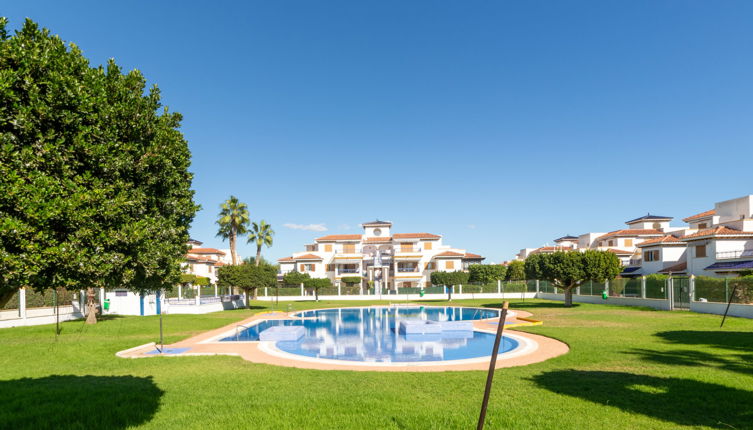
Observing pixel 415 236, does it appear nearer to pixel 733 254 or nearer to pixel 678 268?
pixel 678 268

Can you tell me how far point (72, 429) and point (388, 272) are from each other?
6312 cm

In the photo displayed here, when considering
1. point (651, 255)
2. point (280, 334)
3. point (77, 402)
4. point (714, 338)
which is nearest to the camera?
point (77, 402)

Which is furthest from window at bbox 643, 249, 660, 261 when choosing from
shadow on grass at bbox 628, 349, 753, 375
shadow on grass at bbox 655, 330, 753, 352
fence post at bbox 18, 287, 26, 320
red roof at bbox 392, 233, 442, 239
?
fence post at bbox 18, 287, 26, 320

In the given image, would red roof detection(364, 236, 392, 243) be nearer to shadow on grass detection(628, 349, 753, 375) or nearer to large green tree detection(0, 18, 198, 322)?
shadow on grass detection(628, 349, 753, 375)

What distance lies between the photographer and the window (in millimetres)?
50175

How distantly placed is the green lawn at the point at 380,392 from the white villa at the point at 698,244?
29092mm

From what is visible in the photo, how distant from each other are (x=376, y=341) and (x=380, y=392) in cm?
1240

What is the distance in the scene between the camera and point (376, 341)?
22016 millimetres

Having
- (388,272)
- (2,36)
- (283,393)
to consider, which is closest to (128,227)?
(2,36)

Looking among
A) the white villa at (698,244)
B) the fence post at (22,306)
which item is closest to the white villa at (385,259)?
the white villa at (698,244)

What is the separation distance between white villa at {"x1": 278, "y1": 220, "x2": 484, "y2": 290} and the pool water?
33.1 m

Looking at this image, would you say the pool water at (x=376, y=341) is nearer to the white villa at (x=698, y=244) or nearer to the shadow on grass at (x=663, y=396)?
the shadow on grass at (x=663, y=396)

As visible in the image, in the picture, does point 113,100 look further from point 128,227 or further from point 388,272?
point 388,272

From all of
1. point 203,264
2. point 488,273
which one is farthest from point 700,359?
point 203,264
